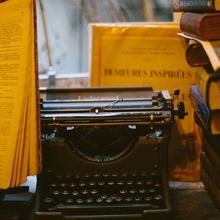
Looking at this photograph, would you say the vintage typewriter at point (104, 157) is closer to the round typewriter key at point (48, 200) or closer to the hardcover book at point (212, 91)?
the round typewriter key at point (48, 200)

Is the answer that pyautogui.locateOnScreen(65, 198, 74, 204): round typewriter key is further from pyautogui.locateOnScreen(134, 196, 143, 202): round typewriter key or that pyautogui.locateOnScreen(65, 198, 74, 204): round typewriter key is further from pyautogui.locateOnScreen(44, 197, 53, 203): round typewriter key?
pyautogui.locateOnScreen(134, 196, 143, 202): round typewriter key

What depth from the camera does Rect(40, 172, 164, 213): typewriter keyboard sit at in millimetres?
1517

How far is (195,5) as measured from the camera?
63.6 inches

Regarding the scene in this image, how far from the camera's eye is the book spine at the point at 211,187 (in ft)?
5.41

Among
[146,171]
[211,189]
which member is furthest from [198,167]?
[146,171]

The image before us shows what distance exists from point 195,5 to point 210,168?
543 millimetres

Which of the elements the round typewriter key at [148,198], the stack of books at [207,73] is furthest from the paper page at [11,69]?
the stack of books at [207,73]

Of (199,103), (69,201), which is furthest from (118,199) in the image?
(199,103)

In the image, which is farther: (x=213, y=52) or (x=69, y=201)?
(x=69, y=201)

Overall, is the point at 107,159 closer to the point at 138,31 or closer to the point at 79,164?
the point at 79,164

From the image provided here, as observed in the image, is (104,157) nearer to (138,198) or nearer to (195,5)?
(138,198)

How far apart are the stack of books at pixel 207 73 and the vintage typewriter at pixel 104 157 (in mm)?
117

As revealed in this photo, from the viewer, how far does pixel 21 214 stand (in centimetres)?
158

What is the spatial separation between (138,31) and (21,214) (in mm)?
804
